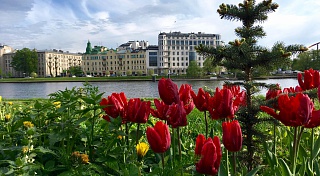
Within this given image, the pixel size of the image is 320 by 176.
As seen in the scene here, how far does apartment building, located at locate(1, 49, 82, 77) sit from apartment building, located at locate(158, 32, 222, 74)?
31.8 m

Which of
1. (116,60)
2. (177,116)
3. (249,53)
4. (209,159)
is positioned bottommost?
(209,159)

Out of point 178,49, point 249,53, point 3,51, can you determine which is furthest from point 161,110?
point 3,51

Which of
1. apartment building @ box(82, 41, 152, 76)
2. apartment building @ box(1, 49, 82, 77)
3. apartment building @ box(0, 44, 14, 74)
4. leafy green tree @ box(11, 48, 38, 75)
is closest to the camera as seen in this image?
leafy green tree @ box(11, 48, 38, 75)

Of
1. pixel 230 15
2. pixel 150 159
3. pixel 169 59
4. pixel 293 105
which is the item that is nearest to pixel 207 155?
pixel 293 105

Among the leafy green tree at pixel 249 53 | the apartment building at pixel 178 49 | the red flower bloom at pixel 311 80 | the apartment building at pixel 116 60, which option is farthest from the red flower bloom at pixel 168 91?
the apartment building at pixel 116 60

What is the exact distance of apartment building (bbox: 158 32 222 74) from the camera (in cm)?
8062

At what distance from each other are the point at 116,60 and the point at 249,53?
8665cm

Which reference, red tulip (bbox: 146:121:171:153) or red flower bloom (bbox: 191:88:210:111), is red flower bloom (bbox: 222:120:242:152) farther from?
red flower bloom (bbox: 191:88:210:111)

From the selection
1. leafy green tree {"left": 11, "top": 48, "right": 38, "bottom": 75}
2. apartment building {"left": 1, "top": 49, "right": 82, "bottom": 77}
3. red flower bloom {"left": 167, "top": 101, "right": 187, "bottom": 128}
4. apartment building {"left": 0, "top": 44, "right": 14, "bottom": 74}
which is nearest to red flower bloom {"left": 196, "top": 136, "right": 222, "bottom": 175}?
red flower bloom {"left": 167, "top": 101, "right": 187, "bottom": 128}

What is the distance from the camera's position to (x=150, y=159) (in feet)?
5.63

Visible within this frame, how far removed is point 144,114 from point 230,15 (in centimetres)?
110

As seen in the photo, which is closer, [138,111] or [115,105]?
[138,111]

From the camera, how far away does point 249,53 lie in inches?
73.7

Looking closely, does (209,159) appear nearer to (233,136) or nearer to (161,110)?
(233,136)
